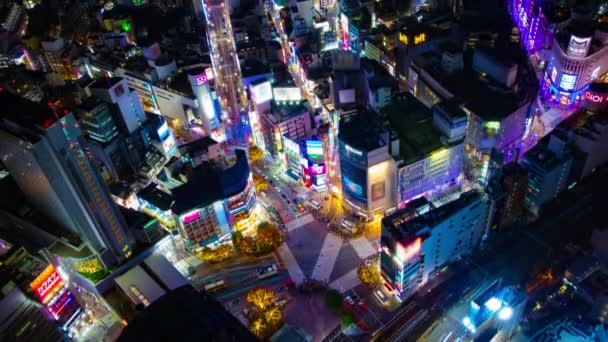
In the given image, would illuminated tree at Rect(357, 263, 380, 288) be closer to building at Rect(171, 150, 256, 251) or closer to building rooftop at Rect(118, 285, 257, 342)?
building at Rect(171, 150, 256, 251)

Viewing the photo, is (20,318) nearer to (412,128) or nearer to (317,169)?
(317,169)

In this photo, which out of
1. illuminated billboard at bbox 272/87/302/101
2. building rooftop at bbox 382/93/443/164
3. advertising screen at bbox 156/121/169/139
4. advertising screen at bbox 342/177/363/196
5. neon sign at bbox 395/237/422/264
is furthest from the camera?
advertising screen at bbox 156/121/169/139

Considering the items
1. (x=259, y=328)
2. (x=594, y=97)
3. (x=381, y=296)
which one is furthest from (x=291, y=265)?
(x=594, y=97)

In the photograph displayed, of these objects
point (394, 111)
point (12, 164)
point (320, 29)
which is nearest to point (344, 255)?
point (394, 111)

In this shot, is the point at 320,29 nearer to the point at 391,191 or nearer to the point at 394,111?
the point at 394,111

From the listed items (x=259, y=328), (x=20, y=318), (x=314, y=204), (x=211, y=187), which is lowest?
(x=259, y=328)

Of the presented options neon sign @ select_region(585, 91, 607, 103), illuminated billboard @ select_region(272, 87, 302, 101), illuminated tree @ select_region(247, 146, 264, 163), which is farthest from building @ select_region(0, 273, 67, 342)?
neon sign @ select_region(585, 91, 607, 103)

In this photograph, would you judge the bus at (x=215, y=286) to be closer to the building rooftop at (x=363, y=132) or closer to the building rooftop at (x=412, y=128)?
the building rooftop at (x=363, y=132)
